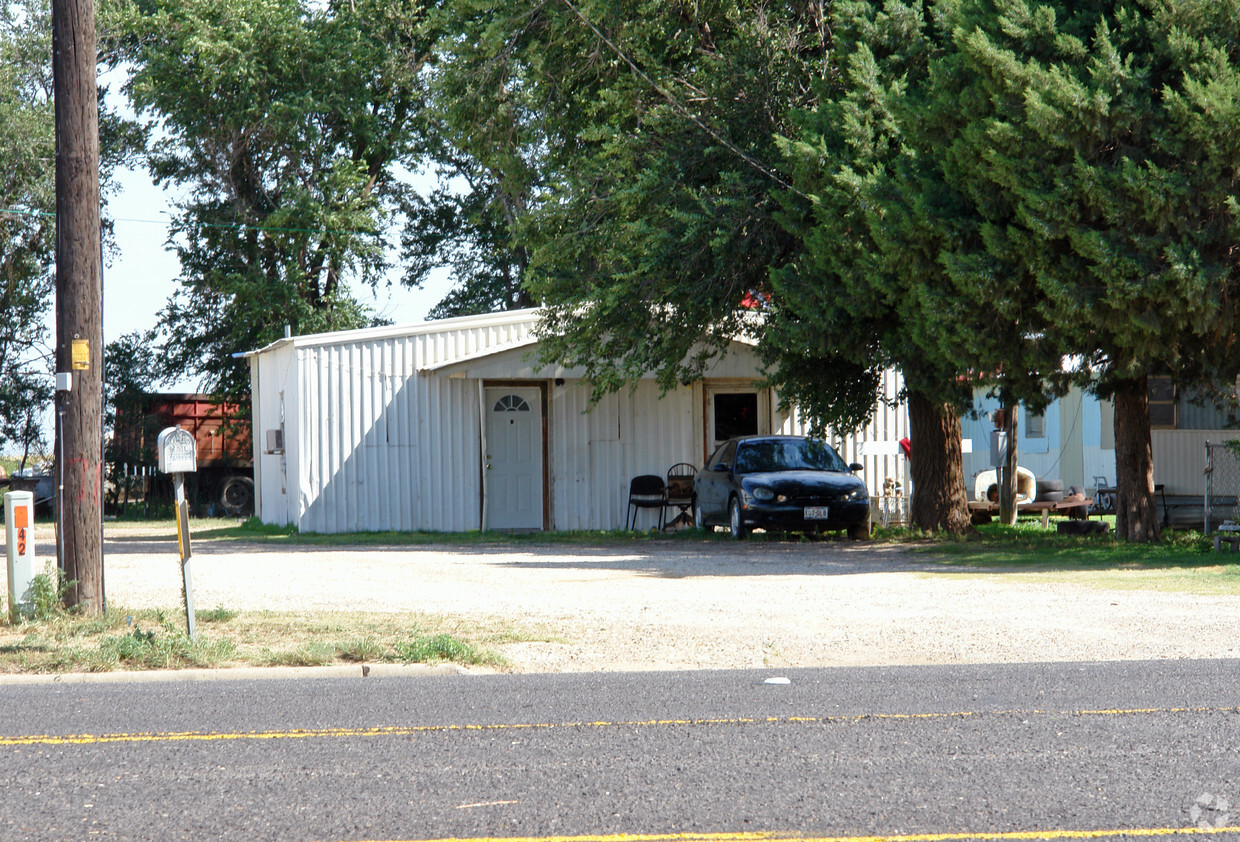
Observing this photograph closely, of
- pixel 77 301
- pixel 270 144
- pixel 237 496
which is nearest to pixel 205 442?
pixel 237 496

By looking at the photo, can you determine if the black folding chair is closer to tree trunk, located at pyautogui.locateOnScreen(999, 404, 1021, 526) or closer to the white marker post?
tree trunk, located at pyautogui.locateOnScreen(999, 404, 1021, 526)

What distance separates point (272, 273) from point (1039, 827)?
102ft

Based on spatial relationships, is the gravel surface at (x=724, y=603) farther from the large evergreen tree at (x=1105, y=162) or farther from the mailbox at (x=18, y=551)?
the large evergreen tree at (x=1105, y=162)

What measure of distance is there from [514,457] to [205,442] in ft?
34.9

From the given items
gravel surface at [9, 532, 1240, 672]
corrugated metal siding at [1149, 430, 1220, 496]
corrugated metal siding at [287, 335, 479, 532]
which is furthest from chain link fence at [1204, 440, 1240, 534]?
corrugated metal siding at [287, 335, 479, 532]

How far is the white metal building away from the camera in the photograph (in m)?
21.2

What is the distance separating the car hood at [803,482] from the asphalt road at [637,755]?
1053 cm

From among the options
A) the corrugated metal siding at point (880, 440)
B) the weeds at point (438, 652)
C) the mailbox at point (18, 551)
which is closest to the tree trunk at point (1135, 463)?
the corrugated metal siding at point (880, 440)

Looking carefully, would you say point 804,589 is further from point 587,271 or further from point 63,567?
point 587,271

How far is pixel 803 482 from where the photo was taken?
1856 centimetres

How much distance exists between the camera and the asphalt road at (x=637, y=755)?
15.4 ft

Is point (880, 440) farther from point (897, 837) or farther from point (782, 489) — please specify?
point (897, 837)

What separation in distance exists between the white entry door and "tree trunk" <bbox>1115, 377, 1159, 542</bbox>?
32.3 ft

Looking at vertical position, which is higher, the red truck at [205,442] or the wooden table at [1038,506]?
the red truck at [205,442]
